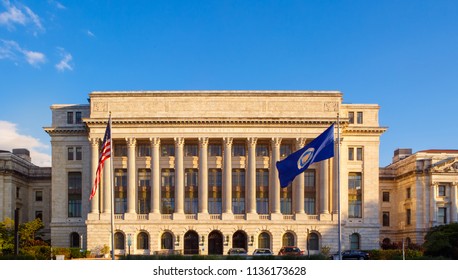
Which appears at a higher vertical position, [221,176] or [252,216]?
[221,176]

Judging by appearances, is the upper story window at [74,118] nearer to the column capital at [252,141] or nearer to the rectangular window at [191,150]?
the rectangular window at [191,150]

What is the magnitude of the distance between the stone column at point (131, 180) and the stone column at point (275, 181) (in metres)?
19.8

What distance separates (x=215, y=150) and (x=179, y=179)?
714cm

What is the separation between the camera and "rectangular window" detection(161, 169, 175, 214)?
274ft

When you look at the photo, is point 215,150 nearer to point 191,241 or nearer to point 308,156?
point 191,241

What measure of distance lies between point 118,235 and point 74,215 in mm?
9522

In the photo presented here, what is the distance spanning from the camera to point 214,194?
275ft

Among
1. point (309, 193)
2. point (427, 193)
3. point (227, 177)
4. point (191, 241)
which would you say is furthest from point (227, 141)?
point (427, 193)

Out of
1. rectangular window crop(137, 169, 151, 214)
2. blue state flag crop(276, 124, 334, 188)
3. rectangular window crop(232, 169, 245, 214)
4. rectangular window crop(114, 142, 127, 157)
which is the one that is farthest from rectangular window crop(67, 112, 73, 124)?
blue state flag crop(276, 124, 334, 188)

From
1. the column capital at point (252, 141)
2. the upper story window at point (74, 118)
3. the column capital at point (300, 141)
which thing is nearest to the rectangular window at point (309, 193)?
Answer: the column capital at point (300, 141)

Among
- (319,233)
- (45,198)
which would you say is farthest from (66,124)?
(319,233)

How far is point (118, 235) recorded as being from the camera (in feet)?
269

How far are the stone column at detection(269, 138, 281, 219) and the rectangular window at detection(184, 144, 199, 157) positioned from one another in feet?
37.4

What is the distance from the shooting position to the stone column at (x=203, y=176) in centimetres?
8169
